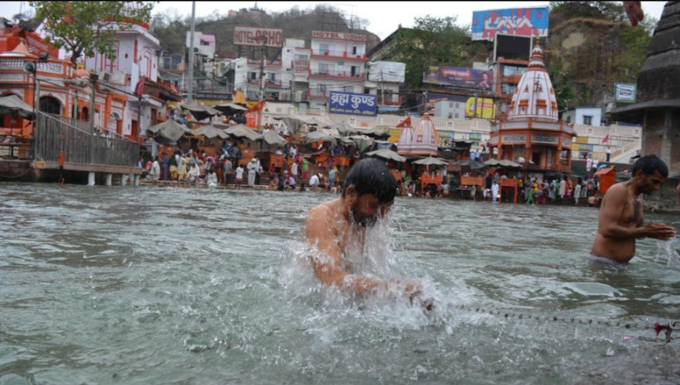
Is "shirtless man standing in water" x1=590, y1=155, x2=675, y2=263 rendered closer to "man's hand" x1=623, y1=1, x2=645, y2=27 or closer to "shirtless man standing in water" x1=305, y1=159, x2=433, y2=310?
"shirtless man standing in water" x1=305, y1=159, x2=433, y2=310

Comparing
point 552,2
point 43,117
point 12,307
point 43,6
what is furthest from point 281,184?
point 552,2

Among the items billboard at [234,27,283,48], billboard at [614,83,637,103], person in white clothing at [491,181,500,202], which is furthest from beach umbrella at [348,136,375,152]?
billboard at [234,27,283,48]

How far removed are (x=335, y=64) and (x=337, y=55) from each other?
1.20 meters

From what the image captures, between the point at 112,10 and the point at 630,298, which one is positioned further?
the point at 112,10

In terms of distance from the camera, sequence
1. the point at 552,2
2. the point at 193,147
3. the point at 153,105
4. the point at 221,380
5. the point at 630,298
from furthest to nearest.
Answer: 1. the point at 552,2
2. the point at 153,105
3. the point at 193,147
4. the point at 630,298
5. the point at 221,380

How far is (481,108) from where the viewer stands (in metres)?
52.0

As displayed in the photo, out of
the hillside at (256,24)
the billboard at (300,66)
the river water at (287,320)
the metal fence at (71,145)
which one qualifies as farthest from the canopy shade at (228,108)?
the hillside at (256,24)

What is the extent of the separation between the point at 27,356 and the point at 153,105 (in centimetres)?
3539

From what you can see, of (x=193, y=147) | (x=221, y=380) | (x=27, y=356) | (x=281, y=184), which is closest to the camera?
(x=221, y=380)

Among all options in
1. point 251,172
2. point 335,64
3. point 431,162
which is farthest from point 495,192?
point 335,64

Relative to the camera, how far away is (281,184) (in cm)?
2517

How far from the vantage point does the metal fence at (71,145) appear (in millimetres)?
15558

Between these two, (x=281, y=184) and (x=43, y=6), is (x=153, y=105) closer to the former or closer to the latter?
(x=43, y=6)

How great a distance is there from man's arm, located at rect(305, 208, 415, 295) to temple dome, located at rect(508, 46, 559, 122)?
34988 mm
